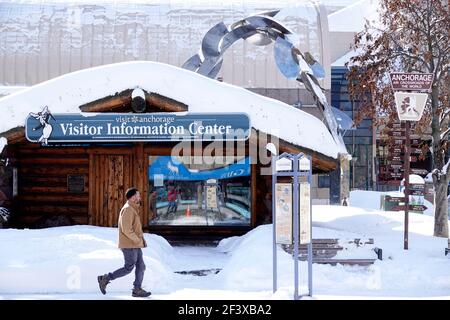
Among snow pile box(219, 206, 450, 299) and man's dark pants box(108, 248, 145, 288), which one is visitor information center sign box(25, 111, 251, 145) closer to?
snow pile box(219, 206, 450, 299)

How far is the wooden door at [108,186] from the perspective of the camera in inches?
615

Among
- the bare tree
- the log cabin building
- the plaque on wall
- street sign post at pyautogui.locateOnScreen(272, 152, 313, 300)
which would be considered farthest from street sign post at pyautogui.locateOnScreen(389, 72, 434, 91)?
the plaque on wall

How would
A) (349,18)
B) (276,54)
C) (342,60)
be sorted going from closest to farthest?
(276,54)
(342,60)
(349,18)

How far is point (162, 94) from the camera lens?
14.0 meters

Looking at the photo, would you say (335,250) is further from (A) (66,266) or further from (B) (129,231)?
(A) (66,266)

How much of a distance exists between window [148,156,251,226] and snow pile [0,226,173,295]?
467cm

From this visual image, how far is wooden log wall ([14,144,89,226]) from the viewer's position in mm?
16125

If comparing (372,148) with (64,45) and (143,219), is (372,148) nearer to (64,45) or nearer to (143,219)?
(64,45)

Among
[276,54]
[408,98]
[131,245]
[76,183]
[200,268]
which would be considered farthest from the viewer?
[276,54]

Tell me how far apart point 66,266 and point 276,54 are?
8989mm

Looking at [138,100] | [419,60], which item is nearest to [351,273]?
[138,100]

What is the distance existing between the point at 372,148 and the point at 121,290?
35.8 meters

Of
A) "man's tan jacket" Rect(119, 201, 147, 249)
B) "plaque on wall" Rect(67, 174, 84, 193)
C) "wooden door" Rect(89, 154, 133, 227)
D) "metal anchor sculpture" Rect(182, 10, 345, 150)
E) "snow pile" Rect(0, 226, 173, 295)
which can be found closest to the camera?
"man's tan jacket" Rect(119, 201, 147, 249)

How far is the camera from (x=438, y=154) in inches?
632
